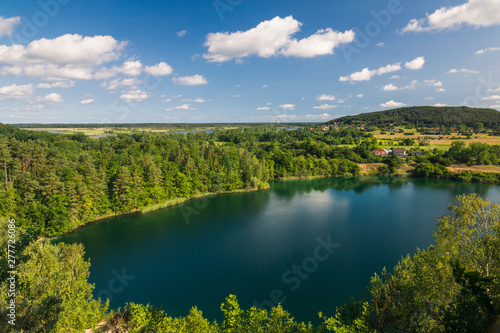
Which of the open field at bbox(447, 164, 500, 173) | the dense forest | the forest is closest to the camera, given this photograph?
the forest

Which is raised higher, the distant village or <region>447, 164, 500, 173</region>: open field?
the distant village

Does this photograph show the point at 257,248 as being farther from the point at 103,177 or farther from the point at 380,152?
the point at 380,152

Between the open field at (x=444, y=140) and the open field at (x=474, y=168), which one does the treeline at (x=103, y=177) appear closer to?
the open field at (x=474, y=168)

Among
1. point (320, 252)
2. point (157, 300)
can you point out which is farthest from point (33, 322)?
point (320, 252)

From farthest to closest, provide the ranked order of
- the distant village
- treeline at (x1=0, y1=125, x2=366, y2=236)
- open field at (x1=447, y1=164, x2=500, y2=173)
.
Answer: the distant village, open field at (x1=447, y1=164, x2=500, y2=173), treeline at (x1=0, y1=125, x2=366, y2=236)

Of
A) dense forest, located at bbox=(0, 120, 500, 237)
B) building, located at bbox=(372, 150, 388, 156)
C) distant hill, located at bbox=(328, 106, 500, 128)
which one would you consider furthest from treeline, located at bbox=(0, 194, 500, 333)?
distant hill, located at bbox=(328, 106, 500, 128)

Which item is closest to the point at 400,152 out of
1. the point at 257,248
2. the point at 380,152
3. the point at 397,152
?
the point at 397,152

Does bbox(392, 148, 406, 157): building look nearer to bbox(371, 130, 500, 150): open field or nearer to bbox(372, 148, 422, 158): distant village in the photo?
bbox(372, 148, 422, 158): distant village
